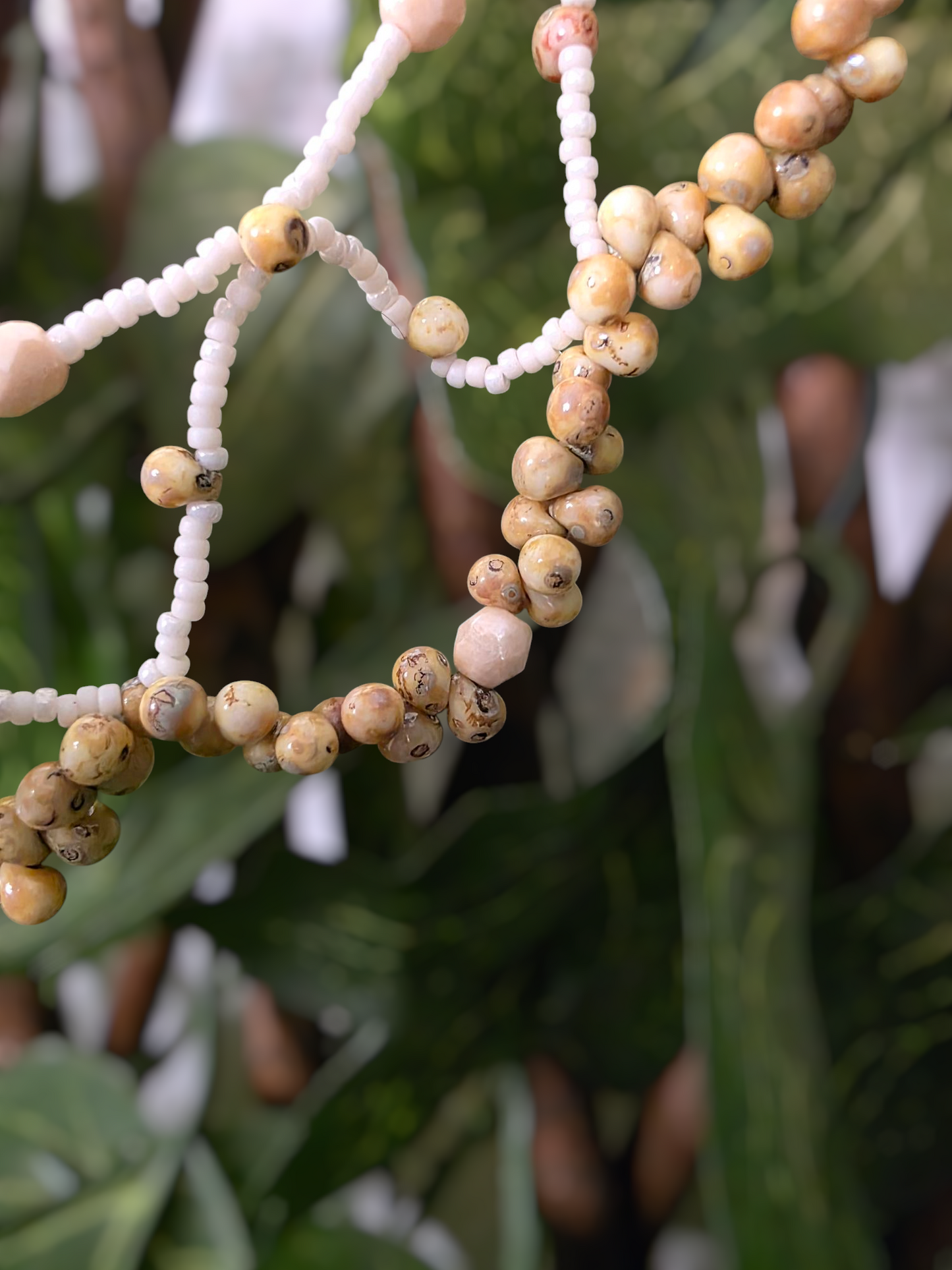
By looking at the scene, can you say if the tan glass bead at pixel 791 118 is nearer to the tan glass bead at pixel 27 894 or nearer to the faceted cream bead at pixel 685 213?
the faceted cream bead at pixel 685 213

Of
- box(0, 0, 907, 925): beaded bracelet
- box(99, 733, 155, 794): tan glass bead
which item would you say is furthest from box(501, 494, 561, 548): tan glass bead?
box(99, 733, 155, 794): tan glass bead

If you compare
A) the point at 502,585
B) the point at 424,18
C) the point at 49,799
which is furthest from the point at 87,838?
the point at 424,18

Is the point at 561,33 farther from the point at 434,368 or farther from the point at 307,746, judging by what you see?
the point at 307,746

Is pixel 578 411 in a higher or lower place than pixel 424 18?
lower

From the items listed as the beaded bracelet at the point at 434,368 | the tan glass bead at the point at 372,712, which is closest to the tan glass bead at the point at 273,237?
the beaded bracelet at the point at 434,368

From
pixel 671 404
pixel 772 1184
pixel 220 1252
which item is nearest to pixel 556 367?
pixel 671 404

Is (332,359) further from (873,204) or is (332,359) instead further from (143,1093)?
(143,1093)
